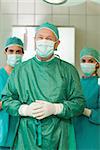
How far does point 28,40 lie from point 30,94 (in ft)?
2.02

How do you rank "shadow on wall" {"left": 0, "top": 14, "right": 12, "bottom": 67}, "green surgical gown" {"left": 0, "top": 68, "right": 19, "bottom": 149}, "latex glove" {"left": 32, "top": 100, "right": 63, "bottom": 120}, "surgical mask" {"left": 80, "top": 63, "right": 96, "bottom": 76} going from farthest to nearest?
1. "shadow on wall" {"left": 0, "top": 14, "right": 12, "bottom": 67}
2. "surgical mask" {"left": 80, "top": 63, "right": 96, "bottom": 76}
3. "green surgical gown" {"left": 0, "top": 68, "right": 19, "bottom": 149}
4. "latex glove" {"left": 32, "top": 100, "right": 63, "bottom": 120}

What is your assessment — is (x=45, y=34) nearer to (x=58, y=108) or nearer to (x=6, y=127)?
(x=58, y=108)

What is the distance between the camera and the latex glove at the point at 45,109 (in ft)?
3.77

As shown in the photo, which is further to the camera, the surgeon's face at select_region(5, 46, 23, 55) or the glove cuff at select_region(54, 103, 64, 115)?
the surgeon's face at select_region(5, 46, 23, 55)

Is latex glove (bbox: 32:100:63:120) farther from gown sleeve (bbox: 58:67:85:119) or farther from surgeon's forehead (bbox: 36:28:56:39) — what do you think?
surgeon's forehead (bbox: 36:28:56:39)

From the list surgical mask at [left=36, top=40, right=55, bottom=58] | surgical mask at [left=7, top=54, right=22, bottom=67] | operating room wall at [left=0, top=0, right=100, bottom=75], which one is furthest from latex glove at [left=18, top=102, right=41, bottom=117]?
operating room wall at [left=0, top=0, right=100, bottom=75]

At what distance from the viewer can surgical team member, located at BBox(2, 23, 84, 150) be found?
1168 mm

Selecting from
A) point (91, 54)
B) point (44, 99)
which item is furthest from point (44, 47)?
point (91, 54)

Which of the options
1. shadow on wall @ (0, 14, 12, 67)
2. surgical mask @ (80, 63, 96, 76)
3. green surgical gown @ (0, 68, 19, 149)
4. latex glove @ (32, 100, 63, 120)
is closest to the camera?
latex glove @ (32, 100, 63, 120)

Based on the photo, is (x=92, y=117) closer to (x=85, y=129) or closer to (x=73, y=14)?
(x=85, y=129)

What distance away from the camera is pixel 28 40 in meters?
1.73

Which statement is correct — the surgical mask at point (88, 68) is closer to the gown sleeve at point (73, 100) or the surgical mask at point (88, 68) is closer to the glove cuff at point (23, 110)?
the gown sleeve at point (73, 100)

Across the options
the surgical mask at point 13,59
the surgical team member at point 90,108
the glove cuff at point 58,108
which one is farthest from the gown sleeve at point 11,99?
the surgical team member at point 90,108

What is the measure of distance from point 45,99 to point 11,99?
0.49 feet
